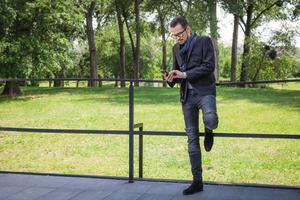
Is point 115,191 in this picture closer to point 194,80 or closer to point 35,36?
point 194,80

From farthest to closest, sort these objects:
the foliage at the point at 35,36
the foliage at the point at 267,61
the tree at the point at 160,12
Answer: the foliage at the point at 267,61
the tree at the point at 160,12
the foliage at the point at 35,36

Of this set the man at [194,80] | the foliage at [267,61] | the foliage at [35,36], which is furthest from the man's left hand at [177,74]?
the foliage at [267,61]

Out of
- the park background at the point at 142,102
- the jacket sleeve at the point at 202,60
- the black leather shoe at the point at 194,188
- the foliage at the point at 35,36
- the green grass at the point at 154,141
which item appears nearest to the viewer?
the jacket sleeve at the point at 202,60

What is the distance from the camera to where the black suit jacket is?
195 inches

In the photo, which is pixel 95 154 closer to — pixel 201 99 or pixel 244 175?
pixel 244 175

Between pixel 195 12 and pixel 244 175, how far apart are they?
2139cm

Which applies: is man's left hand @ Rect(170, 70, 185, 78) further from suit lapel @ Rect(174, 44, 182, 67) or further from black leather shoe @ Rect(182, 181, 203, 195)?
black leather shoe @ Rect(182, 181, 203, 195)

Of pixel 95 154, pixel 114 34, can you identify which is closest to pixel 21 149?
pixel 95 154

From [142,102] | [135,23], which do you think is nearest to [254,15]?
[135,23]

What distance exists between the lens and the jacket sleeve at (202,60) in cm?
494

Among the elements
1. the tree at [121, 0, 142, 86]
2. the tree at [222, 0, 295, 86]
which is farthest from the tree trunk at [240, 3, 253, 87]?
the tree at [121, 0, 142, 86]

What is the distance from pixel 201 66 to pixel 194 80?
174 millimetres

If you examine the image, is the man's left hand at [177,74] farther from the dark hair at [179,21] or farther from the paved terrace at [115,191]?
the paved terrace at [115,191]

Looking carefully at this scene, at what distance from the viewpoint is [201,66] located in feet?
16.2
